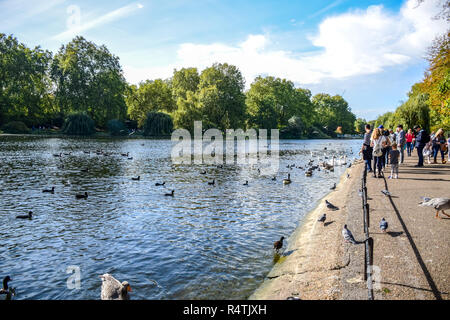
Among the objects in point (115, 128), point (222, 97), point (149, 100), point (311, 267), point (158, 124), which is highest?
point (149, 100)

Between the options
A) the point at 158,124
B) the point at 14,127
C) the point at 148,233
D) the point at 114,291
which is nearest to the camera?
the point at 114,291

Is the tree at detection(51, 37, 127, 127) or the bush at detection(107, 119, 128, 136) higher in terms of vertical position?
the tree at detection(51, 37, 127, 127)

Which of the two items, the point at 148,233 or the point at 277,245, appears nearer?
the point at 277,245

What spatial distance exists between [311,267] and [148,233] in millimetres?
5700

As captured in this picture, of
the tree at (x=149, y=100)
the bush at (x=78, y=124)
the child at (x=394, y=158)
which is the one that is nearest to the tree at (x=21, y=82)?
the bush at (x=78, y=124)

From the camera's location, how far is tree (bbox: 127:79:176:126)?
9756 centimetres

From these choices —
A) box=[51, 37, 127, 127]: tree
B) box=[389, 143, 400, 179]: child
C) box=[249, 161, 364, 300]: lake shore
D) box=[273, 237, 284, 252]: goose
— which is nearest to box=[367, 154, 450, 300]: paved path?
box=[249, 161, 364, 300]: lake shore

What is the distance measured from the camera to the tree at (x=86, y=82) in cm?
8631

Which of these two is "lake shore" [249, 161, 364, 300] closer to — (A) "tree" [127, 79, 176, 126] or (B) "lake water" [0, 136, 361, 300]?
(B) "lake water" [0, 136, 361, 300]

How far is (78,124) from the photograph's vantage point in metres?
77.6

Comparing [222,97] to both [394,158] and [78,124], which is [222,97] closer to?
[78,124]

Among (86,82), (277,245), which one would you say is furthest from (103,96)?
(277,245)

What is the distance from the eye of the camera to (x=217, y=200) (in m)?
15.4

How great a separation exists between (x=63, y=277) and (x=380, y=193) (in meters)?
11.0
